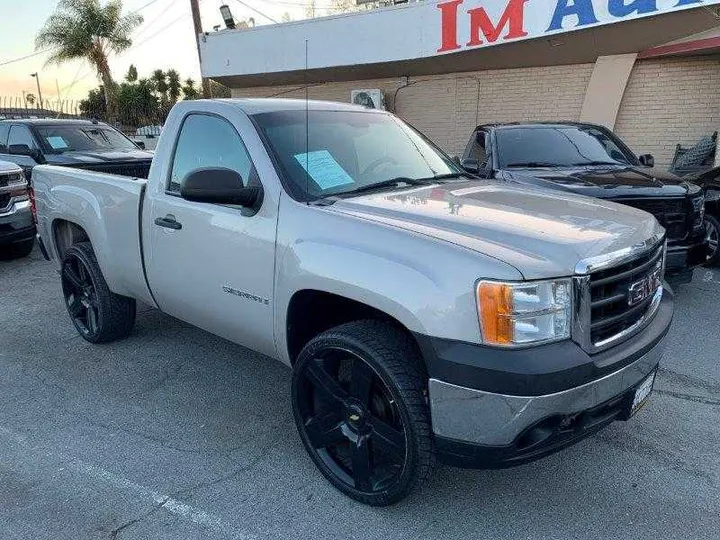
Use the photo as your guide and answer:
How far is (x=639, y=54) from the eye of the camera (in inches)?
438

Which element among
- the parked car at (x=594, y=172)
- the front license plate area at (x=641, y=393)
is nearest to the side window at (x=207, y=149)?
the front license plate area at (x=641, y=393)

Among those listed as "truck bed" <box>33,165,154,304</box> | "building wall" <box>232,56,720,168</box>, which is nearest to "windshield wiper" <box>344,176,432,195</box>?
"truck bed" <box>33,165,154,304</box>

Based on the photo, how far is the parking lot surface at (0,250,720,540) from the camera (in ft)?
8.79

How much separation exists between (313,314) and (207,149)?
4.28 feet

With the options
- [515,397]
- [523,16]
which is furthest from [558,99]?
[515,397]

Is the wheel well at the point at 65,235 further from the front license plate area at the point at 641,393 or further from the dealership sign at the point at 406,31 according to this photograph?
the dealership sign at the point at 406,31

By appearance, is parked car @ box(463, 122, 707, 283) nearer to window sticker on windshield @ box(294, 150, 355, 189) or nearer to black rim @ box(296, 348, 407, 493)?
window sticker on windshield @ box(294, 150, 355, 189)

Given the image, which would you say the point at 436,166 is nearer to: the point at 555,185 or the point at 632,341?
the point at 632,341

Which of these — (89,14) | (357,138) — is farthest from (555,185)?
(89,14)

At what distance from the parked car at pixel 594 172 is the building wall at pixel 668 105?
4991 mm

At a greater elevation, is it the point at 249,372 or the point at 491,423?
the point at 491,423

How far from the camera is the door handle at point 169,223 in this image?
11.8 ft

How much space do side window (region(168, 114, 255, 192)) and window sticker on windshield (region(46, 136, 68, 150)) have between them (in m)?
6.93

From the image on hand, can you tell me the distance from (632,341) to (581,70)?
10.9m
